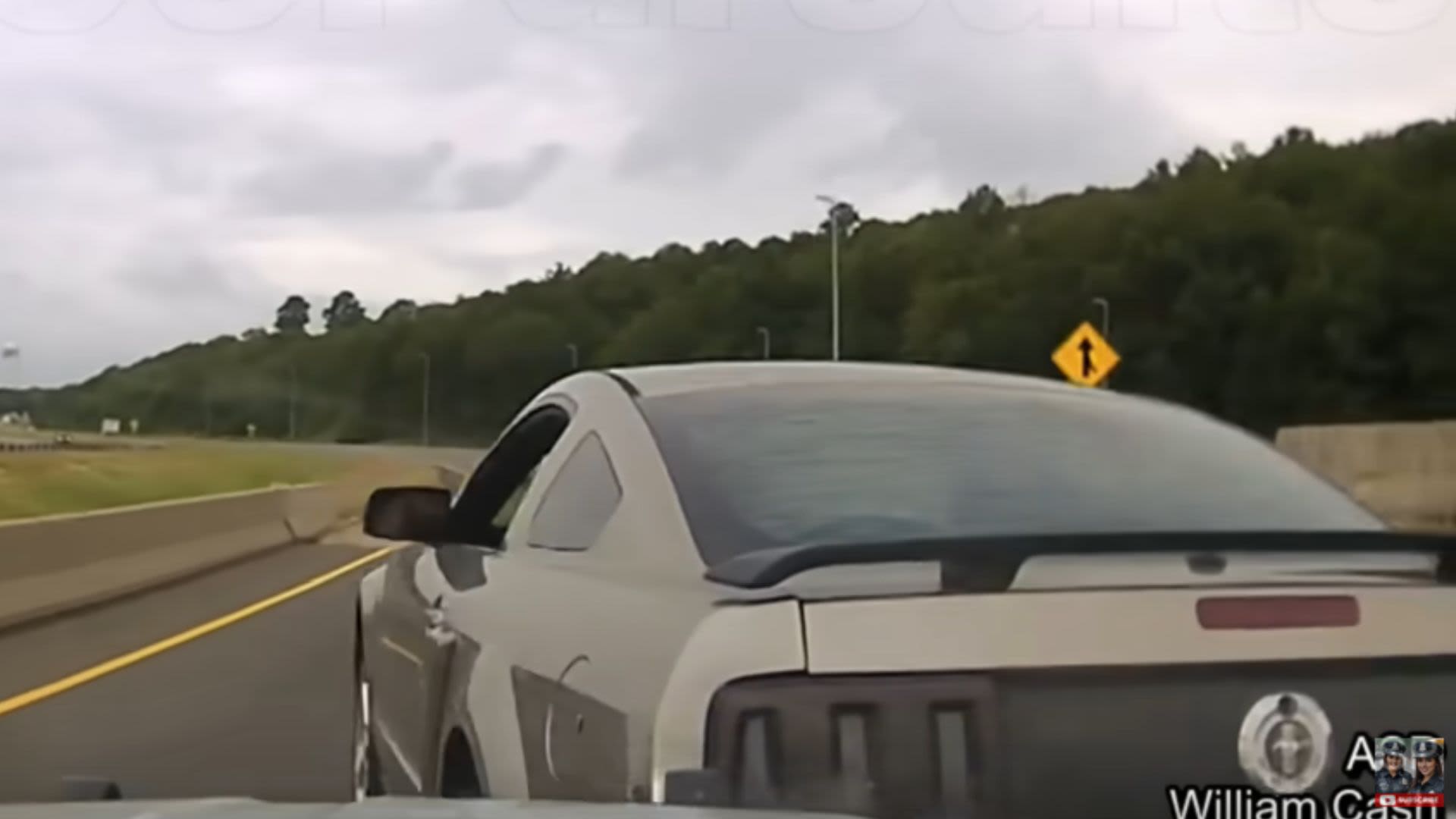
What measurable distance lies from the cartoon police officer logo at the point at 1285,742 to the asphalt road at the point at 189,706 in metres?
5.15

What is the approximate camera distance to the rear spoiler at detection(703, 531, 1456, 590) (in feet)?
12.1

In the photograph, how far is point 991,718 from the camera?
11.6 ft

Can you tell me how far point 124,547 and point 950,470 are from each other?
1751cm

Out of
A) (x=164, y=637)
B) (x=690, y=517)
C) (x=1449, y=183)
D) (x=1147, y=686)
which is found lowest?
(x=164, y=637)

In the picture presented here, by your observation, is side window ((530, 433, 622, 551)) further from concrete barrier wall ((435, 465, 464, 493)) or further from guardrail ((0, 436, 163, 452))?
guardrail ((0, 436, 163, 452))

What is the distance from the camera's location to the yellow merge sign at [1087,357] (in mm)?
31266

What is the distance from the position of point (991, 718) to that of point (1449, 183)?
2211 inches

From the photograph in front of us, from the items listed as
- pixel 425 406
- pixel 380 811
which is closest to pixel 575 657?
pixel 380 811

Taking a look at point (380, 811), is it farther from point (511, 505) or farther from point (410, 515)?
point (511, 505)

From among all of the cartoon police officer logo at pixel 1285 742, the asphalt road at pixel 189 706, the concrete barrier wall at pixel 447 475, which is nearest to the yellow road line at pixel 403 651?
the asphalt road at pixel 189 706

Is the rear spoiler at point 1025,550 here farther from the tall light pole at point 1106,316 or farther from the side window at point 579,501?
the tall light pole at point 1106,316

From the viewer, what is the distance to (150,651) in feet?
47.4

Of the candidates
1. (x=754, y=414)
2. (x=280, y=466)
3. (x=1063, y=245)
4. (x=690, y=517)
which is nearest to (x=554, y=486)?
(x=754, y=414)

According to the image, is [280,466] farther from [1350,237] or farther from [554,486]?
[554,486]
